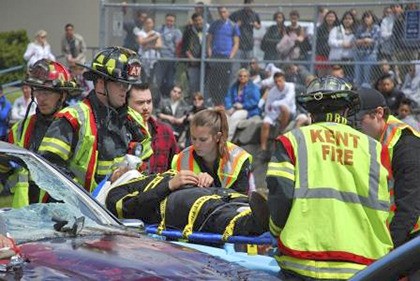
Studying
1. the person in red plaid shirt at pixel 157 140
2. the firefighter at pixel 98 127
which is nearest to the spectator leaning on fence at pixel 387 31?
the person in red plaid shirt at pixel 157 140

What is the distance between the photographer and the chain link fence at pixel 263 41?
12.8 metres

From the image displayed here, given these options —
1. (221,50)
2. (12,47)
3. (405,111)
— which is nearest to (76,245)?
(405,111)

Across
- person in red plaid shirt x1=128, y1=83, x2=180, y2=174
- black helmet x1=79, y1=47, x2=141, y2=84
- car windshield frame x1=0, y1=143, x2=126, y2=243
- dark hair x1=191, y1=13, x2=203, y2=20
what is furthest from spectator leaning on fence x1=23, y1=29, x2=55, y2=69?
car windshield frame x1=0, y1=143, x2=126, y2=243

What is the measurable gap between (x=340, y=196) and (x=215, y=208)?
1.49 meters

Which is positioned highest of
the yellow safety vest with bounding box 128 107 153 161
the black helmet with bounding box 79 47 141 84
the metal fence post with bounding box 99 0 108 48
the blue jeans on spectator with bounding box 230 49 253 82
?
the metal fence post with bounding box 99 0 108 48

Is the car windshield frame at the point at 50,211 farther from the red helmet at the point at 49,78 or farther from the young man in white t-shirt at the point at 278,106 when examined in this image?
the young man in white t-shirt at the point at 278,106

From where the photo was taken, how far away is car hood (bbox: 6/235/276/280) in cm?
400

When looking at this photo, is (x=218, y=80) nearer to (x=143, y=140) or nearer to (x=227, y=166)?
(x=143, y=140)

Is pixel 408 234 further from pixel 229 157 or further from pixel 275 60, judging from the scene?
pixel 275 60

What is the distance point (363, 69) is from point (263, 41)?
65.3 inches

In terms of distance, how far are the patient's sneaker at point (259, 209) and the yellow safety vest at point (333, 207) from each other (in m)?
0.51

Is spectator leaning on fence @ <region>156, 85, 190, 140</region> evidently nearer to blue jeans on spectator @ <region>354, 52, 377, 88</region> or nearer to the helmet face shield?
blue jeans on spectator @ <region>354, 52, 377, 88</region>

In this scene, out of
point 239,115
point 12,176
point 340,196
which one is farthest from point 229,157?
point 239,115

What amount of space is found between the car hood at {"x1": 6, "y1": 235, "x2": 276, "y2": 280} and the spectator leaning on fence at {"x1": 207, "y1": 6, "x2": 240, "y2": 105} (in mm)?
9577
